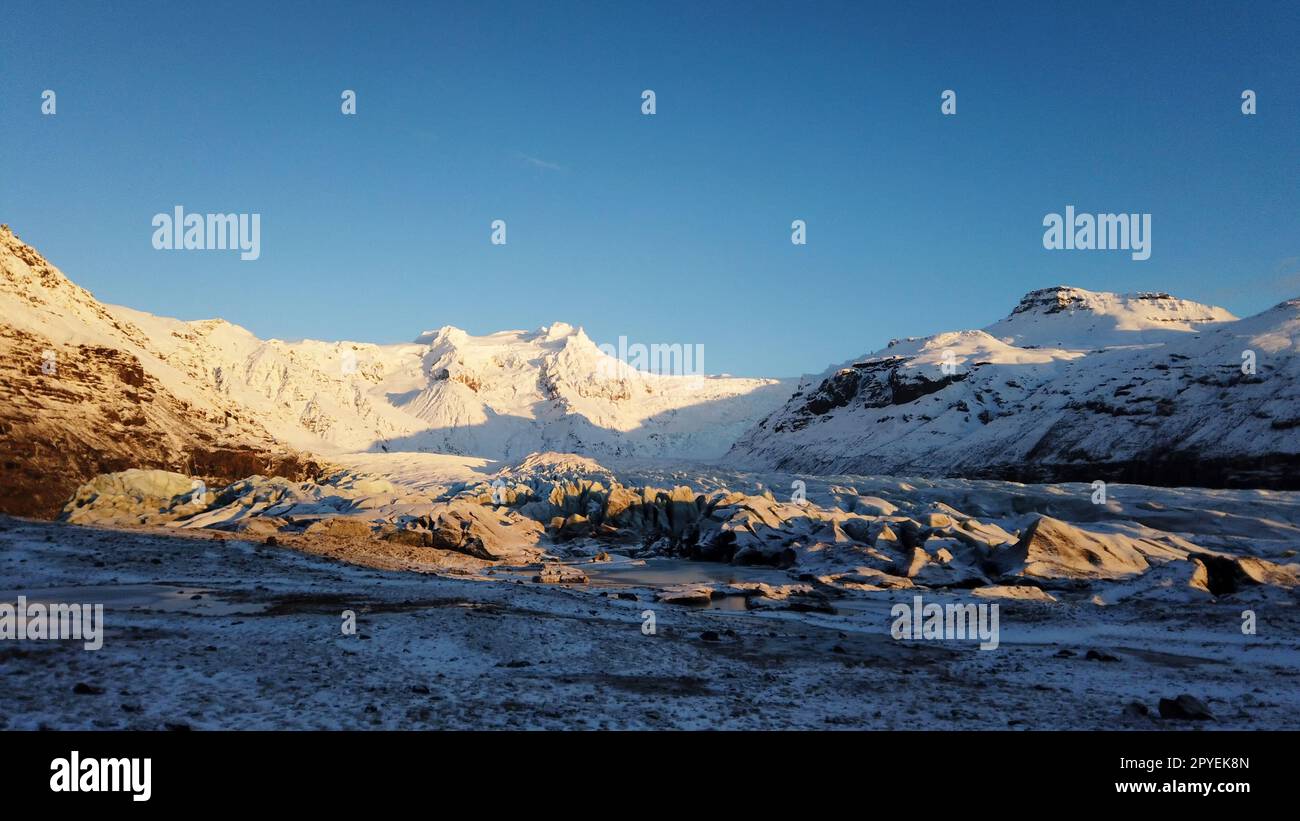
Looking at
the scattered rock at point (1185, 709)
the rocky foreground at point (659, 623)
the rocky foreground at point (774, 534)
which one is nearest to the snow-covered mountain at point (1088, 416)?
the rocky foreground at point (774, 534)

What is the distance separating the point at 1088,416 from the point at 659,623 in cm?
11896

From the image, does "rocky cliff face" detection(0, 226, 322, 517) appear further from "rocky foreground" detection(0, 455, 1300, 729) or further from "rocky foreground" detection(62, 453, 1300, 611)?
"rocky foreground" detection(0, 455, 1300, 729)

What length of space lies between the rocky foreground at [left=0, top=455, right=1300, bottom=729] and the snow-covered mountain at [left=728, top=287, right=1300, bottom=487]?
58844mm

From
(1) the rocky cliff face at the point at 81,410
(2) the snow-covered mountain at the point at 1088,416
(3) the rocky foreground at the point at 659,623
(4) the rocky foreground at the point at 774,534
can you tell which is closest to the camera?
(3) the rocky foreground at the point at 659,623

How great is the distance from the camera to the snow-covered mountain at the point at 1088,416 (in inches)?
3748

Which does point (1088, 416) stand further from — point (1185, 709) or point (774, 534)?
point (1185, 709)

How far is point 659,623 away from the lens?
826 inches

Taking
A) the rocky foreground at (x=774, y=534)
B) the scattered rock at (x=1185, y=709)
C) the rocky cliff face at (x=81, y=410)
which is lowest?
the rocky foreground at (x=774, y=534)

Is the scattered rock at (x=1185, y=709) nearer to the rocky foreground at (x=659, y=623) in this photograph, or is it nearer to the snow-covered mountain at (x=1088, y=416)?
the rocky foreground at (x=659, y=623)

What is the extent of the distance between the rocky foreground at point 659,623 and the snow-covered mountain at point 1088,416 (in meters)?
58.8

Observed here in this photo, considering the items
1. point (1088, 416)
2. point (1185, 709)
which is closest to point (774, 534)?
point (1185, 709)

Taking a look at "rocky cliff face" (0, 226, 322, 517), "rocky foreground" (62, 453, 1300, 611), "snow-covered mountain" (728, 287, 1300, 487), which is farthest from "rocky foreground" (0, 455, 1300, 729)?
"snow-covered mountain" (728, 287, 1300, 487)

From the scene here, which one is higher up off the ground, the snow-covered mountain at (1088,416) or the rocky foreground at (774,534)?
the snow-covered mountain at (1088,416)
